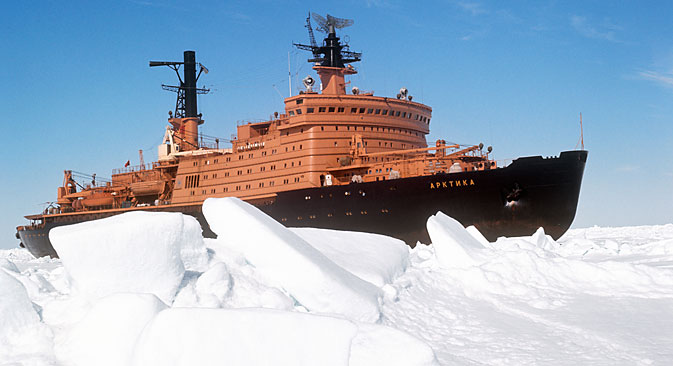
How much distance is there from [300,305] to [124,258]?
2.11 metres

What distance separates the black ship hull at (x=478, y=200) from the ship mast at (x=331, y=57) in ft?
26.8

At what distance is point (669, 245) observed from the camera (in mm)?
16812

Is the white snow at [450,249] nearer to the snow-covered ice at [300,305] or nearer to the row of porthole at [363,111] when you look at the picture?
the snow-covered ice at [300,305]

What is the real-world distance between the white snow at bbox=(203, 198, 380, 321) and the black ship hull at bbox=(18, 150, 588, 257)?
17.1 metres

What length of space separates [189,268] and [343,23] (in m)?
27.9

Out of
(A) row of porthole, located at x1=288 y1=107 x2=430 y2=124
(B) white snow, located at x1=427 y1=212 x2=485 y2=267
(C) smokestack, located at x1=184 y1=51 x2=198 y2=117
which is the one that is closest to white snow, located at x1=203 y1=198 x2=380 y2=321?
(B) white snow, located at x1=427 y1=212 x2=485 y2=267

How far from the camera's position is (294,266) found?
710 cm

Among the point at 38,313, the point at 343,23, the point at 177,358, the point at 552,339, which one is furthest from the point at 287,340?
the point at 343,23

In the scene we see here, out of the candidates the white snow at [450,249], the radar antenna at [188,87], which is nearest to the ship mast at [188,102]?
the radar antenna at [188,87]

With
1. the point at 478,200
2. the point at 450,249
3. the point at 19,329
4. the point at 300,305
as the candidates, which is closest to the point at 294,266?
the point at 300,305

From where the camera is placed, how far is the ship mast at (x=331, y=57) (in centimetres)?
3216

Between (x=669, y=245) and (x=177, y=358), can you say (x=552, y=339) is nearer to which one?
(x=177, y=358)

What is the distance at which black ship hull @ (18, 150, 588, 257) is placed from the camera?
938 inches

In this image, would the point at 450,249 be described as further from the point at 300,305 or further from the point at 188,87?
the point at 188,87
